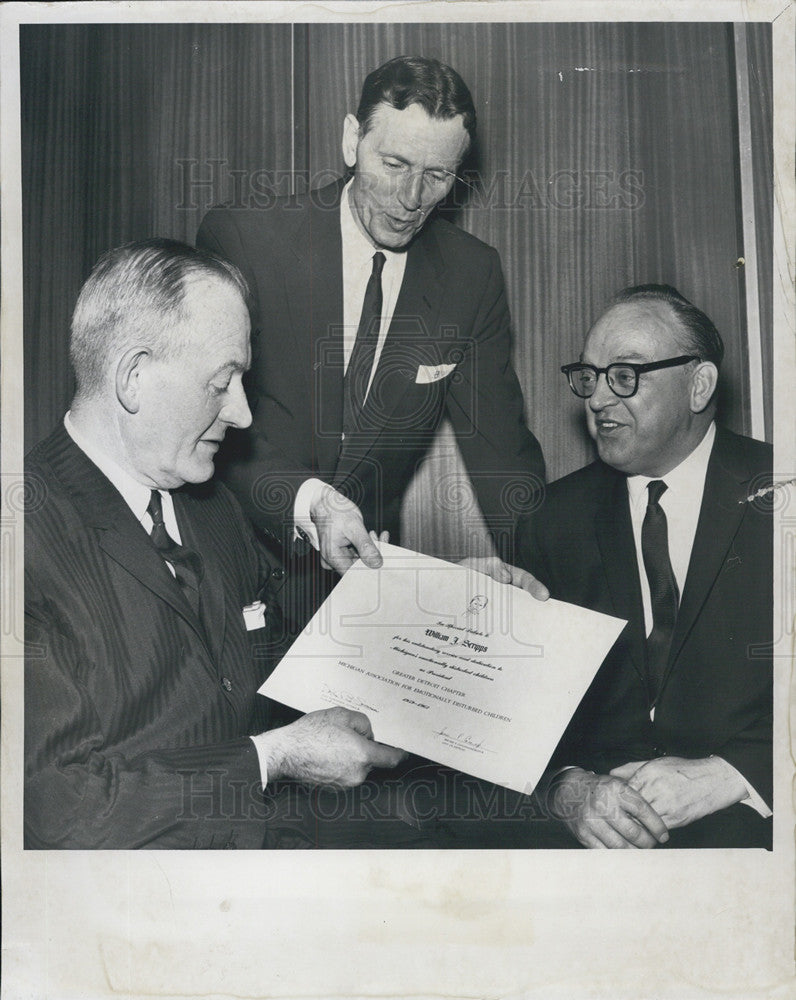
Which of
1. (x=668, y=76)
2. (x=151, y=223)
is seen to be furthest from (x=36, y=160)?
(x=668, y=76)

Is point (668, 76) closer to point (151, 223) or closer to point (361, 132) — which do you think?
point (361, 132)

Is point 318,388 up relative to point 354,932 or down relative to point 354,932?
up

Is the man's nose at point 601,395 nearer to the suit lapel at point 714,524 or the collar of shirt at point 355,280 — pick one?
the suit lapel at point 714,524

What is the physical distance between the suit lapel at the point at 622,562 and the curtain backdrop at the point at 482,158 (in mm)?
152

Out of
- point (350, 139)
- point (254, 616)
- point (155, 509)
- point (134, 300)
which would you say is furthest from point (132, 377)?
point (350, 139)

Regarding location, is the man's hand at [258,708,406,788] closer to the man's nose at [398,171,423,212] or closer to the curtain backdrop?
the curtain backdrop

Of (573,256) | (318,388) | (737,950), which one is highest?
(573,256)

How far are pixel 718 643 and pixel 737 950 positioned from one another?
31.9 inches

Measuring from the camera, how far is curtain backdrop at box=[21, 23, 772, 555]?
2424 mm

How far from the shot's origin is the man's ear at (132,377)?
Result: 231 cm

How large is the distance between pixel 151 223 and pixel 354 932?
193 cm

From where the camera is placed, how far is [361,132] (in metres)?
2.41

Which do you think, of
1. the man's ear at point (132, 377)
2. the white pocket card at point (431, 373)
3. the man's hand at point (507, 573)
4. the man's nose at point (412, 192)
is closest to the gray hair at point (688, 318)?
the white pocket card at point (431, 373)

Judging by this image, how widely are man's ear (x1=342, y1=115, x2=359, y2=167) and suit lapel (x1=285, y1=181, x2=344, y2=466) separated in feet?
0.21
